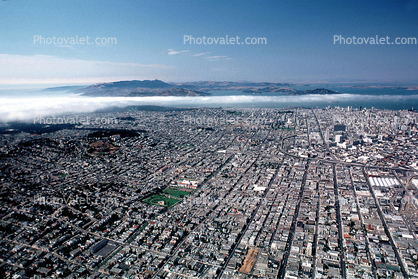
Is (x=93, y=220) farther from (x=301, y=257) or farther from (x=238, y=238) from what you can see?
(x=301, y=257)

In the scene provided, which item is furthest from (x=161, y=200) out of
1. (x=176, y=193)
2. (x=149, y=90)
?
(x=149, y=90)

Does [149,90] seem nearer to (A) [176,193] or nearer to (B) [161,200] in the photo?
(A) [176,193]

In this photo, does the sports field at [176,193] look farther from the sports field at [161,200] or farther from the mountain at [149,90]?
the mountain at [149,90]

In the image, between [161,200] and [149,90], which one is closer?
[161,200]

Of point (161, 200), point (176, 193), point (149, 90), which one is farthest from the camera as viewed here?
point (149, 90)

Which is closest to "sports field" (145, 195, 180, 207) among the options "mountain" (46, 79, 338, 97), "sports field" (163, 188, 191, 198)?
"sports field" (163, 188, 191, 198)

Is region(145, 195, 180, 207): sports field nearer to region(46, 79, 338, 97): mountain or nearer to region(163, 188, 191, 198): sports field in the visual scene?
region(163, 188, 191, 198): sports field

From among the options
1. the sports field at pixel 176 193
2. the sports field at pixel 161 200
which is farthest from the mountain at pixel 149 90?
the sports field at pixel 161 200

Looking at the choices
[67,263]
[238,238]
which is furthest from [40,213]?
[238,238]
